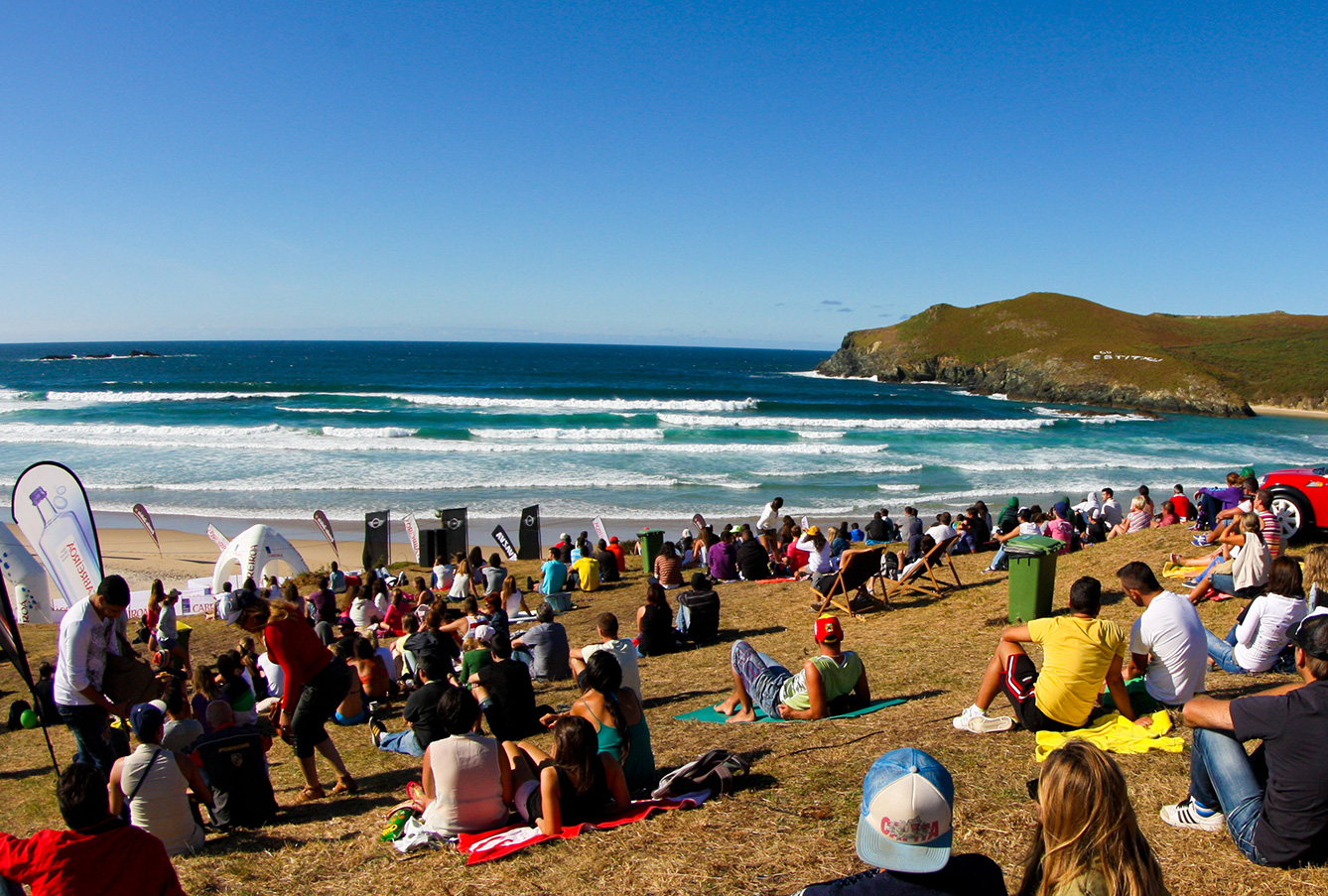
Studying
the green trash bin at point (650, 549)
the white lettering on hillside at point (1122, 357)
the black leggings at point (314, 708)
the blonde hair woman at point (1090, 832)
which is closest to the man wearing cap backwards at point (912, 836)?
the blonde hair woman at point (1090, 832)

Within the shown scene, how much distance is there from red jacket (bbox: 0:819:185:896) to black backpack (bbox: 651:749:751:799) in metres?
2.57

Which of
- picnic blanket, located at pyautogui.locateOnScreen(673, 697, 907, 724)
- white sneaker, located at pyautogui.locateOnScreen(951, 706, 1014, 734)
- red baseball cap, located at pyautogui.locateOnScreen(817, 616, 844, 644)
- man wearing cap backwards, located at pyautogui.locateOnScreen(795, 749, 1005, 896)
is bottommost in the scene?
picnic blanket, located at pyautogui.locateOnScreen(673, 697, 907, 724)

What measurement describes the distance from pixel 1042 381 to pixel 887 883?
279 ft

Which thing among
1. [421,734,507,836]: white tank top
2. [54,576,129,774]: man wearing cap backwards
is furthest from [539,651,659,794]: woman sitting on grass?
[54,576,129,774]: man wearing cap backwards

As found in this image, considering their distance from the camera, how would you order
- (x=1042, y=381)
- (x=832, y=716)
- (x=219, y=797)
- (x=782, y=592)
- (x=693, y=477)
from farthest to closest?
(x=1042, y=381) → (x=693, y=477) → (x=782, y=592) → (x=832, y=716) → (x=219, y=797)

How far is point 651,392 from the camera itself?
73.6 metres

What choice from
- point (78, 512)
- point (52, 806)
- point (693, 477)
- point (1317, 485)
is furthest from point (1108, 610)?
point (693, 477)

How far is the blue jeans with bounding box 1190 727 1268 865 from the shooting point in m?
3.54

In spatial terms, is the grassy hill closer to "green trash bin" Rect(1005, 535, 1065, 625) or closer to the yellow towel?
"green trash bin" Rect(1005, 535, 1065, 625)

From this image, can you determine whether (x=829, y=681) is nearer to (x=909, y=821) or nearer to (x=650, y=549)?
(x=909, y=821)

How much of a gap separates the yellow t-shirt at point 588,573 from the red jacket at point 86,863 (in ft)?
34.8

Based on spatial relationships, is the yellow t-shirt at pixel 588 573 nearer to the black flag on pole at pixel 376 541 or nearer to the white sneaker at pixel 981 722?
the black flag on pole at pixel 376 541

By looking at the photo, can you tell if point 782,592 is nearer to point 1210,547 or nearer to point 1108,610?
point 1108,610

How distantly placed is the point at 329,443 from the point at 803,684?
3592 cm
